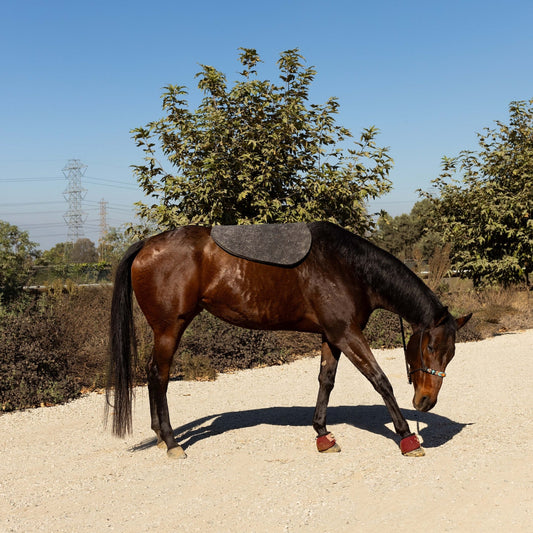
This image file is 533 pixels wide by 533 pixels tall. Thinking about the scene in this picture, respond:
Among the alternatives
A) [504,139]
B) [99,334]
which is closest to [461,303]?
[504,139]

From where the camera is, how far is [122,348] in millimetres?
5324

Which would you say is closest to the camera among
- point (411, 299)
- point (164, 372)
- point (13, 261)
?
point (411, 299)

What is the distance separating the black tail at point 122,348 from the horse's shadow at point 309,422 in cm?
66

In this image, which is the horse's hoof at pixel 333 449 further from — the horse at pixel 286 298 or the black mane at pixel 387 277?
the black mane at pixel 387 277

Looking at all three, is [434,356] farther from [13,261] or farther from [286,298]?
[13,261]

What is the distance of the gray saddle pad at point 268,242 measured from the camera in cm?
Result: 517

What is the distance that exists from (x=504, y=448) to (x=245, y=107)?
7.38m

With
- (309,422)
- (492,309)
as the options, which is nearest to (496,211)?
(492,309)

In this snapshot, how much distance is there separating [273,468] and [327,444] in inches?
25.6

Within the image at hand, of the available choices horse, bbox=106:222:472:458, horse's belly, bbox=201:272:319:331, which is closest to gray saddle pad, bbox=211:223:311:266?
horse, bbox=106:222:472:458

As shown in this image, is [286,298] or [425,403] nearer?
[425,403]

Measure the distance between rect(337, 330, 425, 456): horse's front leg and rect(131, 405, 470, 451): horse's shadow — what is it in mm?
444

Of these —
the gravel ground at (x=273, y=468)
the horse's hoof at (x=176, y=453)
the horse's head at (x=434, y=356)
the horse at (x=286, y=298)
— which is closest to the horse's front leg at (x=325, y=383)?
the horse at (x=286, y=298)

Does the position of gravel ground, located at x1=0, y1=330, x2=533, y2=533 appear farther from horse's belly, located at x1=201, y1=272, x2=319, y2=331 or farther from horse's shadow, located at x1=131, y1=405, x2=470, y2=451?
horse's belly, located at x1=201, y1=272, x2=319, y2=331
